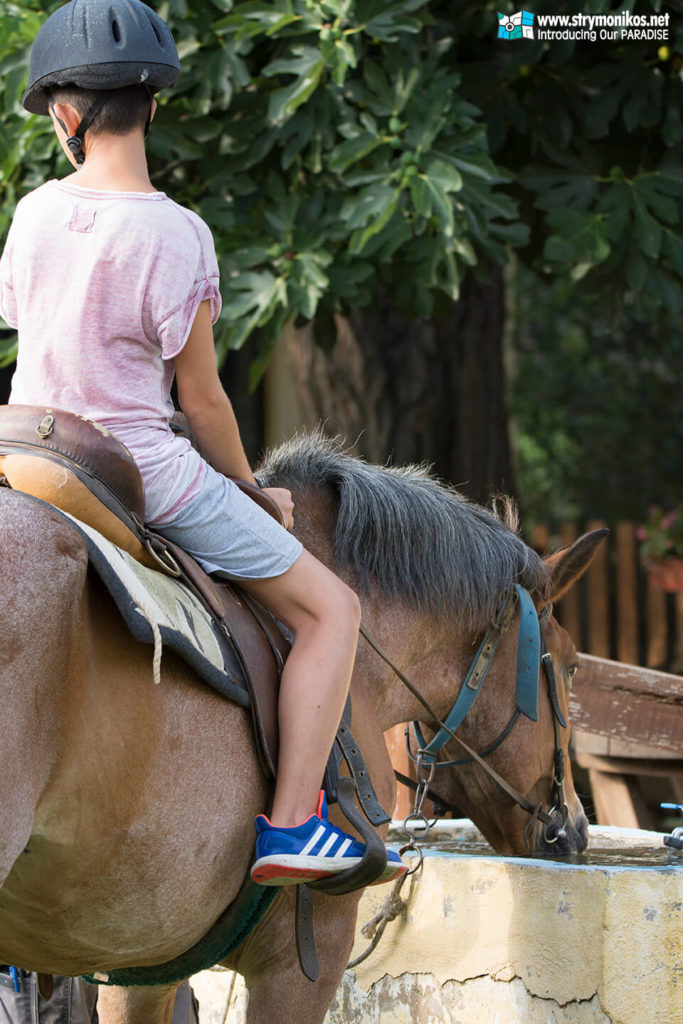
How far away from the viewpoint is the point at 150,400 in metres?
2.27

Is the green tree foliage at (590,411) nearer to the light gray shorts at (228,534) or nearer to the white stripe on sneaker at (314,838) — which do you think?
the light gray shorts at (228,534)

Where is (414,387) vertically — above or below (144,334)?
above

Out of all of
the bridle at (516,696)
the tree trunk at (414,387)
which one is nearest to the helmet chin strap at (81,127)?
the bridle at (516,696)

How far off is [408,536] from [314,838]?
3.28 ft

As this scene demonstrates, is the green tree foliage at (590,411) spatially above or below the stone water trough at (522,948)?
above

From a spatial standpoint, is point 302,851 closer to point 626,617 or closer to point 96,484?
point 96,484

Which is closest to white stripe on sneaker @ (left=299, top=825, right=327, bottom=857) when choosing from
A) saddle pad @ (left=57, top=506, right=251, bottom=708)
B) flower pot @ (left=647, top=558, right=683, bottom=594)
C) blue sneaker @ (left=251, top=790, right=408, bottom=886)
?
blue sneaker @ (left=251, top=790, right=408, bottom=886)

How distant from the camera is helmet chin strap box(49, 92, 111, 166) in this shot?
222 cm

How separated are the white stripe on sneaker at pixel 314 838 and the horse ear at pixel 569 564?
1349 millimetres

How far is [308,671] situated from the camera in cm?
234

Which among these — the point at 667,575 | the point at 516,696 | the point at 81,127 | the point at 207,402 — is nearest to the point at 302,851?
the point at 207,402

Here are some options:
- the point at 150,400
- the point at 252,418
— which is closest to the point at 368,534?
the point at 150,400

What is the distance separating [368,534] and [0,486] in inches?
46.1

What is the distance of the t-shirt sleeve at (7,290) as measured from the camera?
2.26 metres
